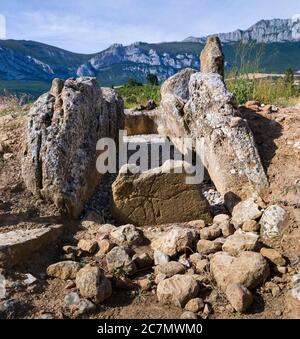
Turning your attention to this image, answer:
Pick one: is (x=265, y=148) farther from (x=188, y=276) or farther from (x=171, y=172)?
(x=188, y=276)

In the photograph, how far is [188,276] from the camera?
384 cm

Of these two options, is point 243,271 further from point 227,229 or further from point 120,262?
point 120,262

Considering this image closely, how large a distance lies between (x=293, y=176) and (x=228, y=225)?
125cm

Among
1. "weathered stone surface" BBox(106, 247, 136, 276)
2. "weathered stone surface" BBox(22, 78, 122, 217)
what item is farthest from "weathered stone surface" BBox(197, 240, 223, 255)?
"weathered stone surface" BBox(22, 78, 122, 217)

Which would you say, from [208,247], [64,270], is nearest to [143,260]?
[208,247]

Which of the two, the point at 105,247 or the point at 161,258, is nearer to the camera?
the point at 161,258

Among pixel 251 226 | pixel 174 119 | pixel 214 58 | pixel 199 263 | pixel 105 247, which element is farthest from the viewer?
pixel 214 58

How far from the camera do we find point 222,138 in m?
5.96

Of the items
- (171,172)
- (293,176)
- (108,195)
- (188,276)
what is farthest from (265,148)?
(188,276)

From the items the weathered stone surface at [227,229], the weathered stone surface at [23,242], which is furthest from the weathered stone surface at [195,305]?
A: the weathered stone surface at [23,242]

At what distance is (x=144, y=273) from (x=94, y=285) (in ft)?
2.30

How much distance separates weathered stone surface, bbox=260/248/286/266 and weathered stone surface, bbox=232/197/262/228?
64 centimetres

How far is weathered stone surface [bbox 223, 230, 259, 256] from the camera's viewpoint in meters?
4.23

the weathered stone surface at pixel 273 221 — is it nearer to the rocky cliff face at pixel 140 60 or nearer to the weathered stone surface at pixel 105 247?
the weathered stone surface at pixel 105 247
